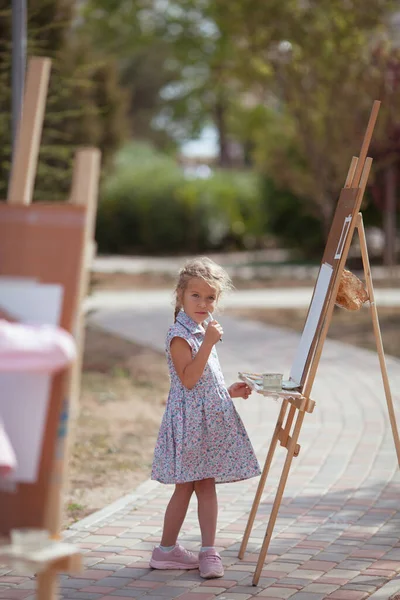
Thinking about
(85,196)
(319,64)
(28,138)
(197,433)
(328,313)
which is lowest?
(197,433)

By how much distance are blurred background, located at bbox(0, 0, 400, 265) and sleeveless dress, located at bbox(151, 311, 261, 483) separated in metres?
5.48

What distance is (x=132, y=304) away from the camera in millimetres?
15789

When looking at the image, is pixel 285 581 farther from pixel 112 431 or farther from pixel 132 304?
pixel 132 304

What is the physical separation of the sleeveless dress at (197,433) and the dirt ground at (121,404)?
409 millimetres

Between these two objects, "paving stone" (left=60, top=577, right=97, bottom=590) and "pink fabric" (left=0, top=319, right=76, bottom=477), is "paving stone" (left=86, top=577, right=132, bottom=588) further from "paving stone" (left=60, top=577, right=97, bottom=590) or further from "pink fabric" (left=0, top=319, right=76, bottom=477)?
"pink fabric" (left=0, top=319, right=76, bottom=477)

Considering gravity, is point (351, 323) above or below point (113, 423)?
above

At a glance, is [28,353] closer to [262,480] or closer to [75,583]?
[75,583]

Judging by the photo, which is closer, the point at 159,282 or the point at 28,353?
the point at 28,353

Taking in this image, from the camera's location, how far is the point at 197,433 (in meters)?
4.19

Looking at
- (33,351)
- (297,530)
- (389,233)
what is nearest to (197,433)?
(297,530)

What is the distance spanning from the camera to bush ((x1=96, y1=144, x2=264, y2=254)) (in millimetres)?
27344

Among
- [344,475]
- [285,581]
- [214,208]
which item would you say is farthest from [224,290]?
[214,208]

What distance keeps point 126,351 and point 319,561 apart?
6781 mm

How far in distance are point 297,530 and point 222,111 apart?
35784mm
